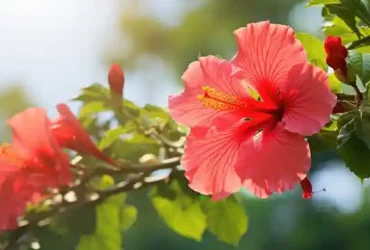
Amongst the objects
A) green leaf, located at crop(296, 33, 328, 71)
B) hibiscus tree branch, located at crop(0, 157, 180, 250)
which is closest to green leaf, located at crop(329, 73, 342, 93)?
green leaf, located at crop(296, 33, 328, 71)

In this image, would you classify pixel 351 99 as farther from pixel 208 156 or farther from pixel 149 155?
pixel 149 155

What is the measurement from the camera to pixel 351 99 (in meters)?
0.43

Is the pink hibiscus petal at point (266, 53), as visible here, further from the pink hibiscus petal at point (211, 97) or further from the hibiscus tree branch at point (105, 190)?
the hibiscus tree branch at point (105, 190)

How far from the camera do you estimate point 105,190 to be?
→ 646mm

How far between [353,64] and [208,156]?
0.10 metres

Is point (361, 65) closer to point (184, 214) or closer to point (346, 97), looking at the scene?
point (346, 97)

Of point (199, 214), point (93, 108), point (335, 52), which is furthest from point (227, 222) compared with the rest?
point (335, 52)

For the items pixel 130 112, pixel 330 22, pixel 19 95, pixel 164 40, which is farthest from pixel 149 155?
pixel 164 40

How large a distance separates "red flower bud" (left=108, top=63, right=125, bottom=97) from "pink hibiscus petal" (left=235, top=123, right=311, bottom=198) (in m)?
0.21

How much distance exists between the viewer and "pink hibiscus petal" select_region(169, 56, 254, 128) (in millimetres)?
438

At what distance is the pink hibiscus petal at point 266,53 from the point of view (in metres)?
0.40

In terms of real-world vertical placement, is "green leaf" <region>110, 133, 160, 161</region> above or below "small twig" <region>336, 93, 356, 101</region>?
below

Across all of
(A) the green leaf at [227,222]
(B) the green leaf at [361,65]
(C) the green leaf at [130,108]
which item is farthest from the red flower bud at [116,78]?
(B) the green leaf at [361,65]

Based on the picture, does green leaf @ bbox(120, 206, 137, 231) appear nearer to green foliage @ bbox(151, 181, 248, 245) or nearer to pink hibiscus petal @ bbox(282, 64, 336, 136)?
green foliage @ bbox(151, 181, 248, 245)
